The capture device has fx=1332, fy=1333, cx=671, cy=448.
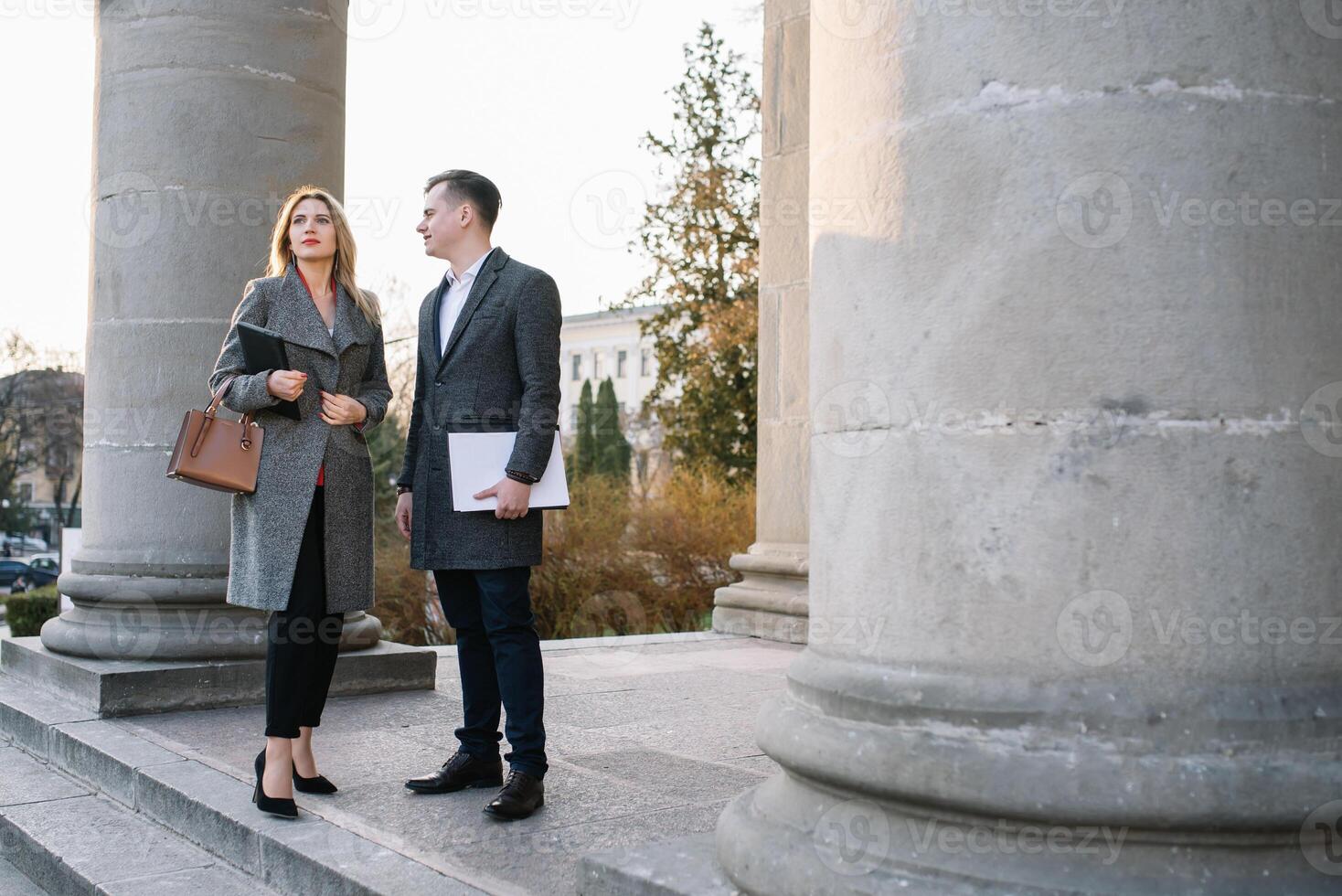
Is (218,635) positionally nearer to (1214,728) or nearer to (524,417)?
(524,417)

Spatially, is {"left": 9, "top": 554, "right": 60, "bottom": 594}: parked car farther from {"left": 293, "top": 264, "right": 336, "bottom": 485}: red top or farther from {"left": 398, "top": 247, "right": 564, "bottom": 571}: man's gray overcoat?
{"left": 398, "top": 247, "right": 564, "bottom": 571}: man's gray overcoat

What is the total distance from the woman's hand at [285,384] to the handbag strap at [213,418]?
149 millimetres

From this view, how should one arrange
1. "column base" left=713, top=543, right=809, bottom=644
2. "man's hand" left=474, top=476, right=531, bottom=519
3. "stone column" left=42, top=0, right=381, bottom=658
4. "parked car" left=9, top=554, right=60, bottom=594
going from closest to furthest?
"man's hand" left=474, top=476, right=531, bottom=519 → "stone column" left=42, top=0, right=381, bottom=658 → "column base" left=713, top=543, right=809, bottom=644 → "parked car" left=9, top=554, right=60, bottom=594

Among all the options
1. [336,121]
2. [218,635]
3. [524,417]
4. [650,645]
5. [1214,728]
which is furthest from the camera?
[650,645]

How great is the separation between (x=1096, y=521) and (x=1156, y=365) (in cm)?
31

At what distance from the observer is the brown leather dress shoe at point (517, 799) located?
13.3 feet

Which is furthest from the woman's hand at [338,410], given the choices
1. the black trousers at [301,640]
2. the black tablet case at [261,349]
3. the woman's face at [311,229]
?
the woman's face at [311,229]

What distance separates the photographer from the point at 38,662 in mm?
6645

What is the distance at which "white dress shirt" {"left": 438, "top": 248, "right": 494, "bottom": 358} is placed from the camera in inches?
176

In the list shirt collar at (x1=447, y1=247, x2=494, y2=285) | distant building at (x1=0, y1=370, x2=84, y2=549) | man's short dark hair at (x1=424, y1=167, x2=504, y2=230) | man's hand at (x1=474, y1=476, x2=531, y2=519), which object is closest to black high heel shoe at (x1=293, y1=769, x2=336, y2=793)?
man's hand at (x1=474, y1=476, x2=531, y2=519)

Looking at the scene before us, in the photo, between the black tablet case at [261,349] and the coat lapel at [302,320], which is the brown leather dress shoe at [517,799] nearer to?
the black tablet case at [261,349]

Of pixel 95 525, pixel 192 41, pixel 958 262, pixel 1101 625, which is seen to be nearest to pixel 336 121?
pixel 192 41

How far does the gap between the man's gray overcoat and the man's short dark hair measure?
0.14 m

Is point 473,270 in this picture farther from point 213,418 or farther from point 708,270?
point 708,270
